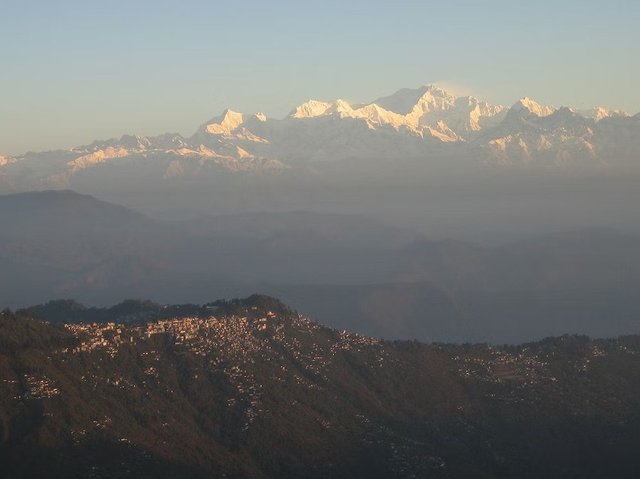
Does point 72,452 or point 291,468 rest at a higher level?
point 72,452

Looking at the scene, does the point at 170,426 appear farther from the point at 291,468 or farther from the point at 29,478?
the point at 29,478

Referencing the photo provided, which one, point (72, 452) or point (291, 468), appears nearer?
point (72, 452)

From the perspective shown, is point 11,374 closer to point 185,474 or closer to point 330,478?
point 185,474

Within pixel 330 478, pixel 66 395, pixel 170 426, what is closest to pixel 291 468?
pixel 330 478

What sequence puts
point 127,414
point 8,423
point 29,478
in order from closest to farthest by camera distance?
point 29,478 → point 8,423 → point 127,414

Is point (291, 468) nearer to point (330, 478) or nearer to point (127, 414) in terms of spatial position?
point (330, 478)

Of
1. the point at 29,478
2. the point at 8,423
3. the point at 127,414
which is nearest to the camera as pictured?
the point at 29,478

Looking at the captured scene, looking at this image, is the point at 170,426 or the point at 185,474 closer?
the point at 185,474

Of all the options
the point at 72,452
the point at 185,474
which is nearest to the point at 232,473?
the point at 185,474
